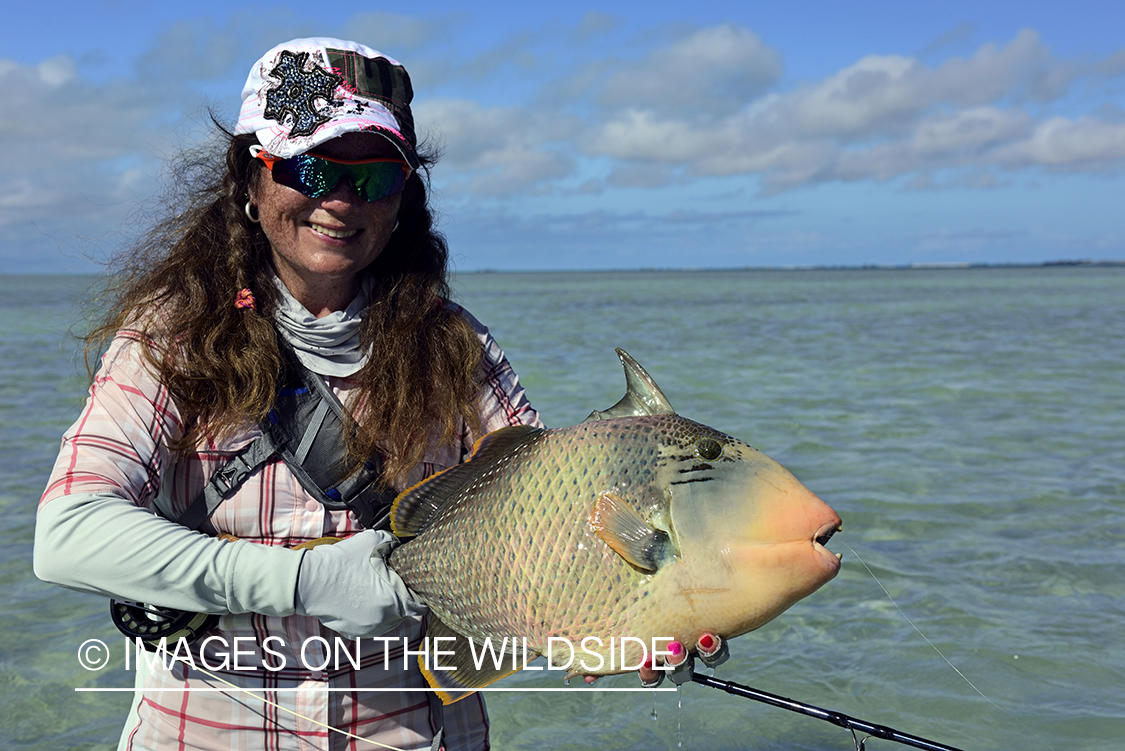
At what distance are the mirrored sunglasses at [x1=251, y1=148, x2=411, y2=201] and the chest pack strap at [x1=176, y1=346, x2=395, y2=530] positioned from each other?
1.32 ft

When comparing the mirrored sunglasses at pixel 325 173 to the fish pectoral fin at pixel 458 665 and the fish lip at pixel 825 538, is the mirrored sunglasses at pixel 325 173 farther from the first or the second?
the fish lip at pixel 825 538

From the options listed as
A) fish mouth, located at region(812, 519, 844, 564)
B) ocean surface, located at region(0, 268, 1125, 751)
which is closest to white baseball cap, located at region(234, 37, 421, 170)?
ocean surface, located at region(0, 268, 1125, 751)

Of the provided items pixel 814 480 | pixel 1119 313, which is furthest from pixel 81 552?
pixel 1119 313

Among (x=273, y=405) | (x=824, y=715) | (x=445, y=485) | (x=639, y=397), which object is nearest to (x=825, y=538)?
(x=639, y=397)

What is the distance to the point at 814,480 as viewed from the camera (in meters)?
7.61

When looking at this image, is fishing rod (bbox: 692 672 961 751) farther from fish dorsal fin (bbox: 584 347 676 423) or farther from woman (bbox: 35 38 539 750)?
fish dorsal fin (bbox: 584 347 676 423)

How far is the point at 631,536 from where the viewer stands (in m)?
1.77

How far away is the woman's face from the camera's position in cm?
213

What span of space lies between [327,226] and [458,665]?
1.07 m

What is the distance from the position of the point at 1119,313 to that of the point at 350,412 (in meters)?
32.5

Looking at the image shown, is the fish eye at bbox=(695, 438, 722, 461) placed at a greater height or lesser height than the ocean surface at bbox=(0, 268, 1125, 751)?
greater

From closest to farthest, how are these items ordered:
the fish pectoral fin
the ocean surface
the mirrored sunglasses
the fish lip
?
the fish lip
the fish pectoral fin
the mirrored sunglasses
the ocean surface

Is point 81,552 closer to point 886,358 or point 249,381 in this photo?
point 249,381

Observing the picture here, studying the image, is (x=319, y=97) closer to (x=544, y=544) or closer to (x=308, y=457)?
(x=308, y=457)
